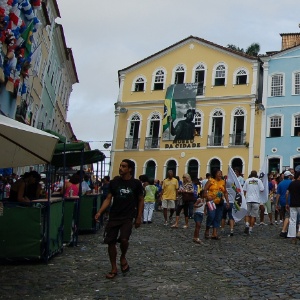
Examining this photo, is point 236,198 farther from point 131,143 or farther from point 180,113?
point 131,143

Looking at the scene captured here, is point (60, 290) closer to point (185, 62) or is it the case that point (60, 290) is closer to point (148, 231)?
point (148, 231)

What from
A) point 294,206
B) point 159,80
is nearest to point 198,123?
point 159,80

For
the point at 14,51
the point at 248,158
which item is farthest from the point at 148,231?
the point at 248,158

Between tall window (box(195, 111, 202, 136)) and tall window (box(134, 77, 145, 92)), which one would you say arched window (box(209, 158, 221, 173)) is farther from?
tall window (box(134, 77, 145, 92))

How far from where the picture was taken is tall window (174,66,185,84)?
39.1 m

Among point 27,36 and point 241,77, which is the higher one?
point 241,77

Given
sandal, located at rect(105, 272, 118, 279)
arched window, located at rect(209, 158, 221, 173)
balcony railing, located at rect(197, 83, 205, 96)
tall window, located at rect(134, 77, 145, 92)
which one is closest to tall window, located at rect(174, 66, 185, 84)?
balcony railing, located at rect(197, 83, 205, 96)

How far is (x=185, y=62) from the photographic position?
39.2 meters

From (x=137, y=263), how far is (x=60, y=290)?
2.33 meters

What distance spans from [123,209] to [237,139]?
28.8 m

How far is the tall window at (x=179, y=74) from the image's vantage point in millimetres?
39094

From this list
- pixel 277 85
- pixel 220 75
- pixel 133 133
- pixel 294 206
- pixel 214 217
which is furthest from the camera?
pixel 133 133

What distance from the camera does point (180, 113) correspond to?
37.4m

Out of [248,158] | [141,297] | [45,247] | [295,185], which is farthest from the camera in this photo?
[248,158]
